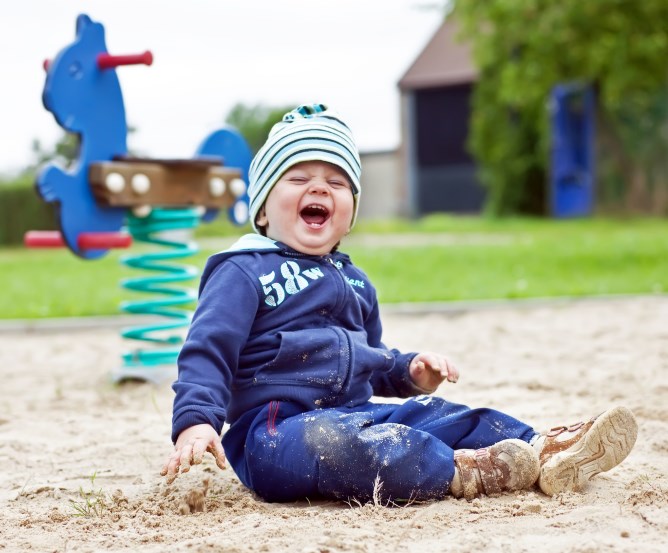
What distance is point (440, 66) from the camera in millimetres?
22609

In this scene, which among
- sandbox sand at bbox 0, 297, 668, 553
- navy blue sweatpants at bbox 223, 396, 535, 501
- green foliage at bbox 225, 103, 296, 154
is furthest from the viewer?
green foliage at bbox 225, 103, 296, 154

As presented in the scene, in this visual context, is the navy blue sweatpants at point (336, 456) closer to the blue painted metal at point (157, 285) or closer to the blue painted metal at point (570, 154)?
the blue painted metal at point (157, 285)

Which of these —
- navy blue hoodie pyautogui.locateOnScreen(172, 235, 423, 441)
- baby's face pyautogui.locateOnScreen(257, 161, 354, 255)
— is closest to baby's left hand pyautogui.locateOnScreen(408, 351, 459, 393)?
navy blue hoodie pyautogui.locateOnScreen(172, 235, 423, 441)

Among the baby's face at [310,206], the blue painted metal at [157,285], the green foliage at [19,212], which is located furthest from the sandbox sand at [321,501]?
the green foliage at [19,212]

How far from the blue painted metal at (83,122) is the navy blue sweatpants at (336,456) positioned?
1.72 m

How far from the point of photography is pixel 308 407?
95.0 inches

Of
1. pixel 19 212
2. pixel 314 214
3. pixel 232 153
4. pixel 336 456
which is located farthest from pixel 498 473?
pixel 19 212

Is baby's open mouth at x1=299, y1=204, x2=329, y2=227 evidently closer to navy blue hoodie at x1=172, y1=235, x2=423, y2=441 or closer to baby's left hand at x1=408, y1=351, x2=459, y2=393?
navy blue hoodie at x1=172, y1=235, x2=423, y2=441

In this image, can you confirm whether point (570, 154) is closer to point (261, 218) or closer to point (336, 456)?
point (261, 218)

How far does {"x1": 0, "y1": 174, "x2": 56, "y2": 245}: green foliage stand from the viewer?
17.0m

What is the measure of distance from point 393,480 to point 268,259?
655 millimetres

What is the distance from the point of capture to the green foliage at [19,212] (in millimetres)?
17047

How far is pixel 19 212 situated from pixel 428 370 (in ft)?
51.6

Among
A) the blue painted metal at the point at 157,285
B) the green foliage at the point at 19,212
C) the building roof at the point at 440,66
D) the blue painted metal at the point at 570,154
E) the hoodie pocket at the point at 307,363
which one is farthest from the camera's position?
the building roof at the point at 440,66
